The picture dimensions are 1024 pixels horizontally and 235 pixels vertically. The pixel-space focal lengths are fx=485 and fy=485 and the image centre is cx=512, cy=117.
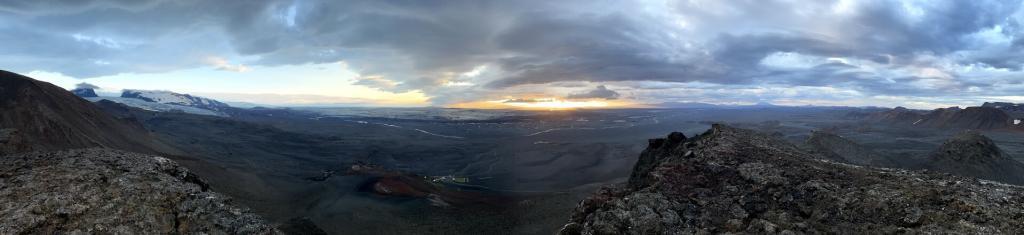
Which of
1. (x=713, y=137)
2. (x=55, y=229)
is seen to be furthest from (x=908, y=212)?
(x=55, y=229)

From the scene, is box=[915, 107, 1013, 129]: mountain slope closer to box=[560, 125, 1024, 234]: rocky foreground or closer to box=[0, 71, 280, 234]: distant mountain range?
box=[560, 125, 1024, 234]: rocky foreground

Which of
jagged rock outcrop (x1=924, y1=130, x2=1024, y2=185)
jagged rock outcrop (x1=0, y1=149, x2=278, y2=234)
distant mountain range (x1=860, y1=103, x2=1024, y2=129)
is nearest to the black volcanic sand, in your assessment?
jagged rock outcrop (x1=924, y1=130, x2=1024, y2=185)

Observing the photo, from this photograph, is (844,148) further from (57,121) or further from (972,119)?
(972,119)


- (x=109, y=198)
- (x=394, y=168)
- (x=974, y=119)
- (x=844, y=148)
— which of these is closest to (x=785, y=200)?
(x=109, y=198)

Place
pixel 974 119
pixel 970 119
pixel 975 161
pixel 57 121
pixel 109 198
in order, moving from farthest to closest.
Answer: pixel 970 119 → pixel 974 119 → pixel 975 161 → pixel 57 121 → pixel 109 198

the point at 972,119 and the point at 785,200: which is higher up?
the point at 972,119

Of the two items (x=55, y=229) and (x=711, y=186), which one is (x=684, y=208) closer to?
(x=711, y=186)
